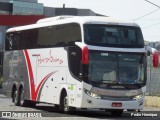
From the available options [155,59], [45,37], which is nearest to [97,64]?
[155,59]

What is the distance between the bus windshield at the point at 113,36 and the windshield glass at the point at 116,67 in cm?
42

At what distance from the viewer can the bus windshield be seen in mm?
21312

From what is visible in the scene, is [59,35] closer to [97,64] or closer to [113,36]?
[113,36]

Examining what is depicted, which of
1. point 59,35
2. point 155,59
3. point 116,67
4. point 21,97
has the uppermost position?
point 59,35

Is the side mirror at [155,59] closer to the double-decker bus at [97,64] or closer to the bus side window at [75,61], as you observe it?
the double-decker bus at [97,64]

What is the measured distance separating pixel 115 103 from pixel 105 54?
1875 mm

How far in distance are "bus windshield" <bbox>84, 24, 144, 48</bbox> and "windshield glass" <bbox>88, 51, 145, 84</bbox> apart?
0.42 meters

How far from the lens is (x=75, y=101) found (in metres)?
21.6

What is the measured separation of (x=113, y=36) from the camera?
70.9 feet

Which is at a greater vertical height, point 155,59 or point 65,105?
point 155,59

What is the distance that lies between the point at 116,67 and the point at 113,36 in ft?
4.05

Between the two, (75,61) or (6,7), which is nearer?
(75,61)

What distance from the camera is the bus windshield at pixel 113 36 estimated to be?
21.3 metres

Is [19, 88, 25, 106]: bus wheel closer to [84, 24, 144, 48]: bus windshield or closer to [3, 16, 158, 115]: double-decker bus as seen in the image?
[3, 16, 158, 115]: double-decker bus
